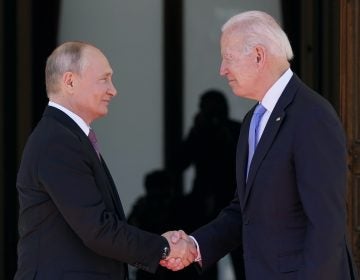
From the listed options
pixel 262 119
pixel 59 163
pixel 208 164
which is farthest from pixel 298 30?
pixel 59 163

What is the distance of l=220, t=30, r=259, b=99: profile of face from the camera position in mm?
3740

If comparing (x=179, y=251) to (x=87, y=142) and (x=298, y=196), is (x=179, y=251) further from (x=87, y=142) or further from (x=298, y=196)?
(x=298, y=196)

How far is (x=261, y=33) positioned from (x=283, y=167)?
500mm

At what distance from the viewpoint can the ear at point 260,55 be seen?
3.71m

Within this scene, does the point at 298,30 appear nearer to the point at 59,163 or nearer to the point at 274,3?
the point at 274,3

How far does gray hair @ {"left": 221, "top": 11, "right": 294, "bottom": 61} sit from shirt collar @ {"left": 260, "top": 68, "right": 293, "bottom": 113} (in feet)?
0.26

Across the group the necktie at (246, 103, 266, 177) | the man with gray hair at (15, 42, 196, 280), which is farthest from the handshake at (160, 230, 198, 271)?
the necktie at (246, 103, 266, 177)

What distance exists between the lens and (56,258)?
148 inches

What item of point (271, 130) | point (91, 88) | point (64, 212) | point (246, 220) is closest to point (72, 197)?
point (64, 212)

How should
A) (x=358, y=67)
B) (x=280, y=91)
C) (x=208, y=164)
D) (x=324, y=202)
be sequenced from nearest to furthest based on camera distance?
(x=324, y=202) < (x=280, y=91) < (x=358, y=67) < (x=208, y=164)

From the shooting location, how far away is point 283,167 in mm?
3566

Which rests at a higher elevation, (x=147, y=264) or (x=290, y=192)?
(x=290, y=192)

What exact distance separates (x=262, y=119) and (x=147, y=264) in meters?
0.70

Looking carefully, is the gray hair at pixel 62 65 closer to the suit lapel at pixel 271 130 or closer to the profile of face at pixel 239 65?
A: the profile of face at pixel 239 65
